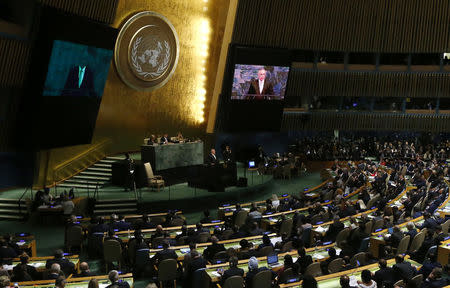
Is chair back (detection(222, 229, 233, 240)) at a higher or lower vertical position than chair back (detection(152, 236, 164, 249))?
higher

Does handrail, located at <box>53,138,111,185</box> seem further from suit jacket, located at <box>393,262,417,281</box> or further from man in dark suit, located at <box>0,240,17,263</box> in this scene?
suit jacket, located at <box>393,262,417,281</box>

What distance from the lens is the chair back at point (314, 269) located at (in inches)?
339

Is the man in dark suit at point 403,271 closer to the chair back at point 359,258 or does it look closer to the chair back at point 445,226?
the chair back at point 359,258

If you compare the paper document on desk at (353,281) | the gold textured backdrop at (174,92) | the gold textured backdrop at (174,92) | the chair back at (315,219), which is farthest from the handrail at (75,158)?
the paper document on desk at (353,281)

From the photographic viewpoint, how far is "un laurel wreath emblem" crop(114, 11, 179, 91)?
19.6 metres

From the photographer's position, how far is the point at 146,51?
2045 cm

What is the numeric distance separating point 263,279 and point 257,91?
48.9 ft

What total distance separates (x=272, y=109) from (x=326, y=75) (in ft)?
15.0

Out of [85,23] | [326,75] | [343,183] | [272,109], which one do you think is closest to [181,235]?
[85,23]

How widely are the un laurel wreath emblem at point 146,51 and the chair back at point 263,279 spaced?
13.5 m

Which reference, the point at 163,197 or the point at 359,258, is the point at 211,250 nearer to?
the point at 359,258

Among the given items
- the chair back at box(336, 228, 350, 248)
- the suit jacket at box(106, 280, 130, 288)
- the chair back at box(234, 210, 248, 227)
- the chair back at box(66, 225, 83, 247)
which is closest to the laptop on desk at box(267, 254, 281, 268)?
the suit jacket at box(106, 280, 130, 288)

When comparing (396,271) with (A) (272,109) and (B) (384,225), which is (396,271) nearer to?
(B) (384,225)

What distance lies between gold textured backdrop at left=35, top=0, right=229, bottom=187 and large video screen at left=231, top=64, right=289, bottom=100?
2017 mm
